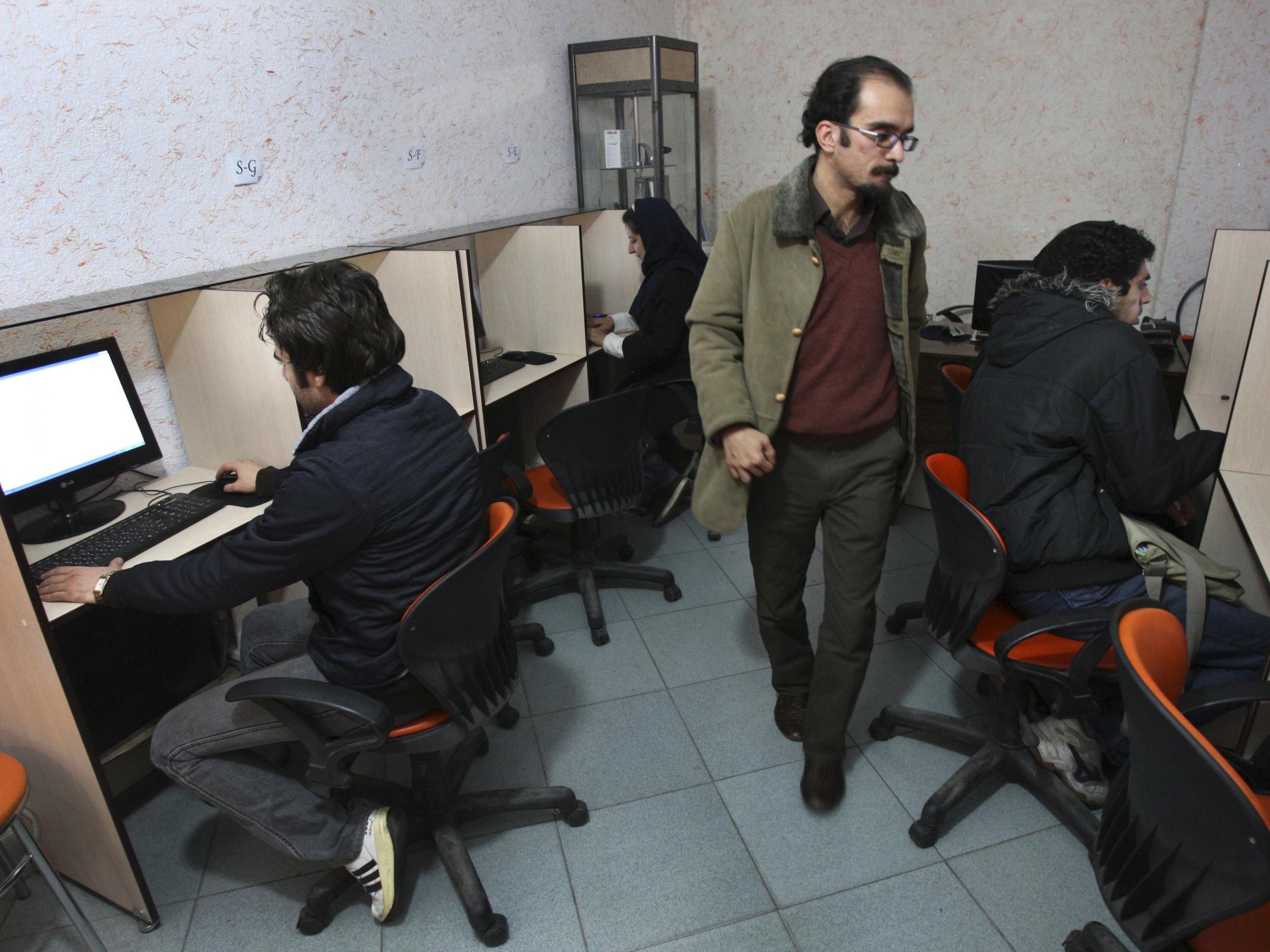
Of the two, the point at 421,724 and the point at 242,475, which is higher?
the point at 242,475

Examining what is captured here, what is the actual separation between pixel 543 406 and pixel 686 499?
74 centimetres

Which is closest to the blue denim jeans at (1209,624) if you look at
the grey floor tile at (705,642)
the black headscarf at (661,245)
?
the grey floor tile at (705,642)

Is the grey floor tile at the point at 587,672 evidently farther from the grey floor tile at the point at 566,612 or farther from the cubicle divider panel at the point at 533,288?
the cubicle divider panel at the point at 533,288

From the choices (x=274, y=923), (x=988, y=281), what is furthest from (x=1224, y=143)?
(x=274, y=923)

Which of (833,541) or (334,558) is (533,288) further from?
(334,558)

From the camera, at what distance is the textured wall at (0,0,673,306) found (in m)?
1.79

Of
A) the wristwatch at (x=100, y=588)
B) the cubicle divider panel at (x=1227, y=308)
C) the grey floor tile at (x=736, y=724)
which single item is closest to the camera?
the wristwatch at (x=100, y=588)

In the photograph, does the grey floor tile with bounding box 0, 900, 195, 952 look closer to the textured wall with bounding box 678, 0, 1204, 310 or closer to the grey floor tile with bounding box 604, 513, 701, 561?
the grey floor tile with bounding box 604, 513, 701, 561

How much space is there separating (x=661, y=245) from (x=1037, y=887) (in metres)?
2.23

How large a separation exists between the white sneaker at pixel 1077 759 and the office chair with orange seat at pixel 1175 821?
1.86ft

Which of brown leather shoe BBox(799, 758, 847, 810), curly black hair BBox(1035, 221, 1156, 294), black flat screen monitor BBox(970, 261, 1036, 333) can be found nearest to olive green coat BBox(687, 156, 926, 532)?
curly black hair BBox(1035, 221, 1156, 294)

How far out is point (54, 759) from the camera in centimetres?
153

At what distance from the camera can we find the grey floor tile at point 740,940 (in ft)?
5.08

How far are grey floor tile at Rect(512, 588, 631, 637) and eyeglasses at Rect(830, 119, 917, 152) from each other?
5.33ft
